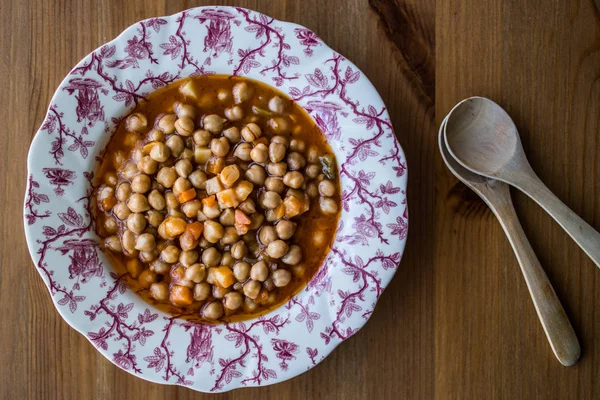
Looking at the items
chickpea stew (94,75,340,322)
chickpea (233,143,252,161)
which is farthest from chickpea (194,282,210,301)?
chickpea (233,143,252,161)

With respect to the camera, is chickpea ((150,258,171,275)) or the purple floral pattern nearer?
the purple floral pattern

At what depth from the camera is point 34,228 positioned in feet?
7.43

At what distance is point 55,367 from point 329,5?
2.12 m

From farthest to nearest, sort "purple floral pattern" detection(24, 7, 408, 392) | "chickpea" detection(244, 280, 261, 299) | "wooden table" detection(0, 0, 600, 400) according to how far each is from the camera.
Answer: "wooden table" detection(0, 0, 600, 400) < "chickpea" detection(244, 280, 261, 299) < "purple floral pattern" detection(24, 7, 408, 392)

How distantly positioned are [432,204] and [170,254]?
3.97 feet

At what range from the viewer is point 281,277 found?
239 cm

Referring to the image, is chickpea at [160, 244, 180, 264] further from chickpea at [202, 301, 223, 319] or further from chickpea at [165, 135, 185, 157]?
chickpea at [165, 135, 185, 157]

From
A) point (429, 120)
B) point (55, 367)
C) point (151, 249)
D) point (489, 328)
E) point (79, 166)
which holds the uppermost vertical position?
point (429, 120)

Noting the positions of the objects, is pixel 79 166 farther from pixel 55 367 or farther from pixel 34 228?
pixel 55 367

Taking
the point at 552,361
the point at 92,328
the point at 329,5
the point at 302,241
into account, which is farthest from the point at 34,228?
the point at 552,361

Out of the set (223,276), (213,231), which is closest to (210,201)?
(213,231)

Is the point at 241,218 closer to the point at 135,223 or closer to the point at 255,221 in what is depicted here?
the point at 255,221

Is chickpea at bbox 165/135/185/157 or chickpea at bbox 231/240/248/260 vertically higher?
chickpea at bbox 165/135/185/157

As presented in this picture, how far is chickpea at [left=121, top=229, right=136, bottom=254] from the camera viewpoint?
2414 millimetres
